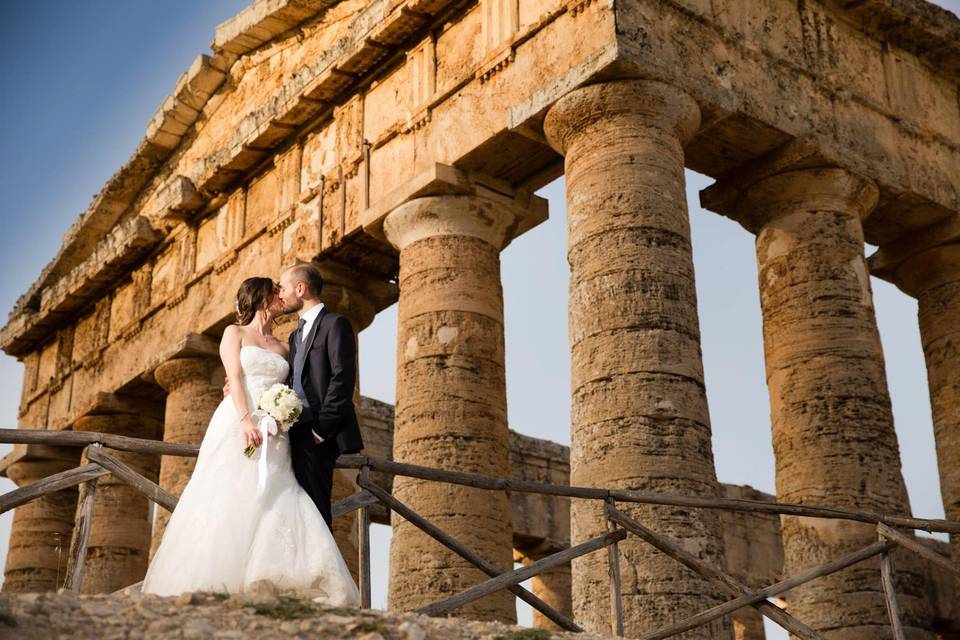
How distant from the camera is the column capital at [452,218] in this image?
13.7 meters

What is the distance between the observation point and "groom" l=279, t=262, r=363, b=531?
7.03 m

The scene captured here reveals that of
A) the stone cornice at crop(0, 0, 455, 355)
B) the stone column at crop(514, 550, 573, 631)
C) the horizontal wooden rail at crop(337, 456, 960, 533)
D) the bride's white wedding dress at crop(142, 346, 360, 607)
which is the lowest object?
the bride's white wedding dress at crop(142, 346, 360, 607)

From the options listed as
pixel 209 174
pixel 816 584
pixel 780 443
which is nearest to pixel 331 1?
pixel 209 174

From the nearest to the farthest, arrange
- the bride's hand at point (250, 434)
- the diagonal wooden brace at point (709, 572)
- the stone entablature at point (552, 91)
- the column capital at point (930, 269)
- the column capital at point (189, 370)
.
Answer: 1. the bride's hand at point (250, 434)
2. the diagonal wooden brace at point (709, 572)
3. the stone entablature at point (552, 91)
4. the column capital at point (930, 269)
5. the column capital at point (189, 370)

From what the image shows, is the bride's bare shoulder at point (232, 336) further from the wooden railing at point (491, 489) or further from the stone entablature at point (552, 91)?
the stone entablature at point (552, 91)

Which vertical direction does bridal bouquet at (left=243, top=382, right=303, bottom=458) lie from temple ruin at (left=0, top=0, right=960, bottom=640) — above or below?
below

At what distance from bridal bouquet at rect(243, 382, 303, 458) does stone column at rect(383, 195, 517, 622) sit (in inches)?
216

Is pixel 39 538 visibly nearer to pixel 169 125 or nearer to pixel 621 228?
pixel 169 125

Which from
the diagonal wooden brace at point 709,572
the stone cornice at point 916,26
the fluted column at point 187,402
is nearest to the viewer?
the diagonal wooden brace at point 709,572

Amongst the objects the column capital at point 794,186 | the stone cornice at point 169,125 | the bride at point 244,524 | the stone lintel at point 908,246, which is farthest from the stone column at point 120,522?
the bride at point 244,524

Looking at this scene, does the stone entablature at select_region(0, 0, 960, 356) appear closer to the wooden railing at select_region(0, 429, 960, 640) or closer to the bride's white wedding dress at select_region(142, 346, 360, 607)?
the wooden railing at select_region(0, 429, 960, 640)

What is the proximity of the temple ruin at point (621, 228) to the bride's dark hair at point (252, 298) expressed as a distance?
414 cm

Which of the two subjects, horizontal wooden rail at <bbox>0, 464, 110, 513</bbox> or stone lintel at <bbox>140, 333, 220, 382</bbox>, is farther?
stone lintel at <bbox>140, 333, 220, 382</bbox>

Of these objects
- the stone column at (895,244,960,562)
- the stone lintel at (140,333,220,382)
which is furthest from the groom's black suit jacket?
the stone lintel at (140,333,220,382)
